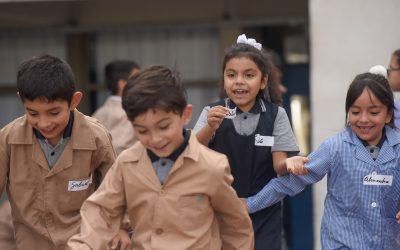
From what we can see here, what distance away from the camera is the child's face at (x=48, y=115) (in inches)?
160

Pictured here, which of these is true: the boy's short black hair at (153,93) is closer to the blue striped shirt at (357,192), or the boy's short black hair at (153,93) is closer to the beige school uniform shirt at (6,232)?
the blue striped shirt at (357,192)

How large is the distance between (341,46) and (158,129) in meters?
3.50

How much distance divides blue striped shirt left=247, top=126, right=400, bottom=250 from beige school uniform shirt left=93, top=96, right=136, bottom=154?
9.23 ft

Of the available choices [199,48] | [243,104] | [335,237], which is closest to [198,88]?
[199,48]

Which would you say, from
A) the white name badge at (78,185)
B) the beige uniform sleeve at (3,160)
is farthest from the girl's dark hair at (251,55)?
the beige uniform sleeve at (3,160)

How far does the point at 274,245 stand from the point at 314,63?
234 centimetres

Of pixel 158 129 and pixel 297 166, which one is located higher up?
pixel 158 129

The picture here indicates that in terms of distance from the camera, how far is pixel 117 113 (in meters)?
7.07

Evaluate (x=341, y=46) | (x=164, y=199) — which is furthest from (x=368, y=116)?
(x=341, y=46)

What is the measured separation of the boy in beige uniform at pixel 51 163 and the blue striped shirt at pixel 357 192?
113 cm

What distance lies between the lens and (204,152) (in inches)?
141

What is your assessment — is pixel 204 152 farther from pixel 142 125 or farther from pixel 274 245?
pixel 274 245

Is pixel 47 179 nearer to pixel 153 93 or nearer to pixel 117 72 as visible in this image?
pixel 153 93

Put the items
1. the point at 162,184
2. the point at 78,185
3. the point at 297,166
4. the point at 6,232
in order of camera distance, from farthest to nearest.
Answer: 1. the point at 6,232
2. the point at 78,185
3. the point at 297,166
4. the point at 162,184
